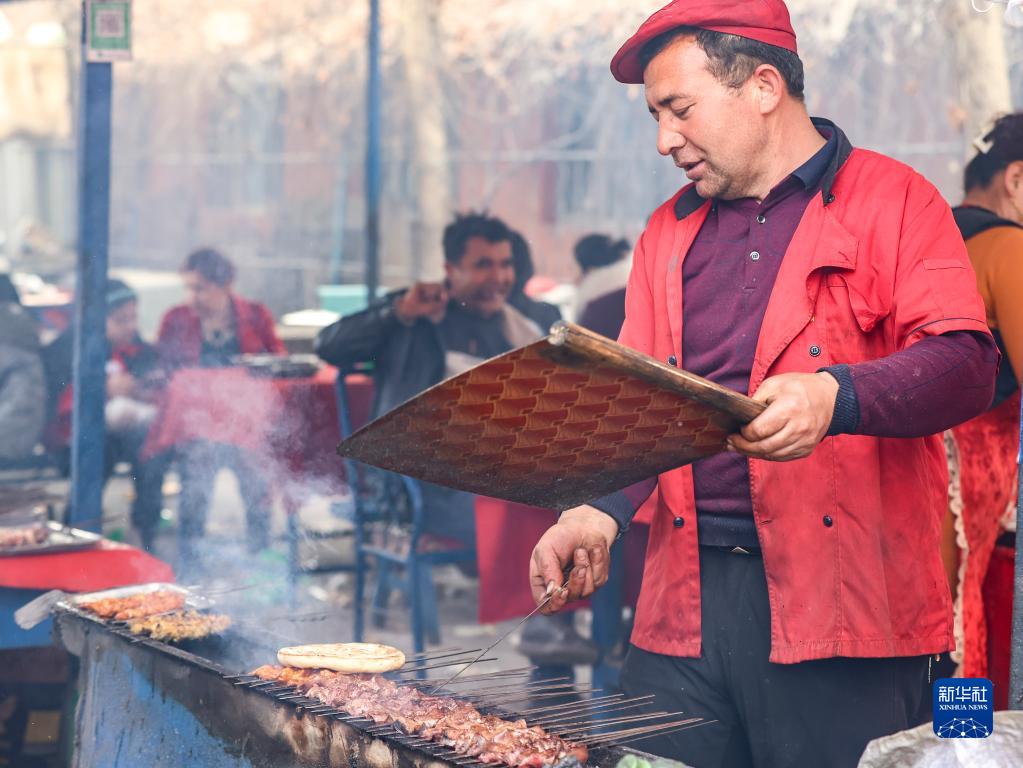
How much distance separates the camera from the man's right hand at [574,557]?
2600 mm

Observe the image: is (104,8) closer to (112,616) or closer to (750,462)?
(112,616)

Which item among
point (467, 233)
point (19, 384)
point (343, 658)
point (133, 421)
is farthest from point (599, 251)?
point (343, 658)

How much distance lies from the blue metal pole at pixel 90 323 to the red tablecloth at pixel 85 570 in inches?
28.6

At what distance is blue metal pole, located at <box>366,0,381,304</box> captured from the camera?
832cm

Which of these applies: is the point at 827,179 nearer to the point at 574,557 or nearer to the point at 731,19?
the point at 731,19

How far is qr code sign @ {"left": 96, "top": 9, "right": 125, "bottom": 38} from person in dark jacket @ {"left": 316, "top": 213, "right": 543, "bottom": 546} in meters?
1.91

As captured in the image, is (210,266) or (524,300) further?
(210,266)

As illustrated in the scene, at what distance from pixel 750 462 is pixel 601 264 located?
4916 millimetres

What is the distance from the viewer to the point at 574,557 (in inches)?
104

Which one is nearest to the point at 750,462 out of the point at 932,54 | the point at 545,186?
the point at 932,54

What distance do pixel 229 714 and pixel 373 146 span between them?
6396 millimetres

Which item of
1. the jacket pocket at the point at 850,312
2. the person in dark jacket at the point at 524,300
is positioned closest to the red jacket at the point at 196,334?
the person in dark jacket at the point at 524,300

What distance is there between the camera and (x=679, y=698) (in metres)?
2.61

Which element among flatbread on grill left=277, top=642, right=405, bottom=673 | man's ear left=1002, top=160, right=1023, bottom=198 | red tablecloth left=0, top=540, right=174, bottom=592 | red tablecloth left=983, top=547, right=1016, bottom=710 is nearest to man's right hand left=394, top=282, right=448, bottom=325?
red tablecloth left=0, top=540, right=174, bottom=592
